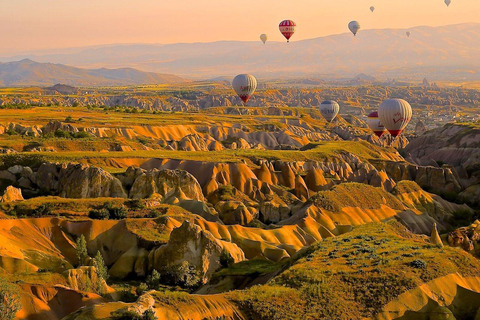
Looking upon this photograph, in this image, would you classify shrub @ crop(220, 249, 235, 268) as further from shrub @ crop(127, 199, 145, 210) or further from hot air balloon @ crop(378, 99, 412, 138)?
hot air balloon @ crop(378, 99, 412, 138)

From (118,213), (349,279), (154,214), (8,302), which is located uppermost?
(8,302)

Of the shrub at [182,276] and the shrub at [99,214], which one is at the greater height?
the shrub at [99,214]

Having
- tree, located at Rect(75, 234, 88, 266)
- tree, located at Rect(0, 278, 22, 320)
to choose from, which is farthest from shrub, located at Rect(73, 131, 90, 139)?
tree, located at Rect(0, 278, 22, 320)

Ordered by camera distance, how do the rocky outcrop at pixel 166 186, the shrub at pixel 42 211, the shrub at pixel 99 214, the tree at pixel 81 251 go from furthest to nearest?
the rocky outcrop at pixel 166 186, the shrub at pixel 99 214, the shrub at pixel 42 211, the tree at pixel 81 251

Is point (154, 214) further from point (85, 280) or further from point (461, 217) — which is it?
point (461, 217)

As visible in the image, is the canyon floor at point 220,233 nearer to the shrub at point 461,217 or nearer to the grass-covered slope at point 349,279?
the grass-covered slope at point 349,279

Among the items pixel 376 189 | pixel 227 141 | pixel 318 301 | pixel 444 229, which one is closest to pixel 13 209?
pixel 318 301

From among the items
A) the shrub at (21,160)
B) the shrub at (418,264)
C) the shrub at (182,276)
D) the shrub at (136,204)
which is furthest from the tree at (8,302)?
the shrub at (21,160)

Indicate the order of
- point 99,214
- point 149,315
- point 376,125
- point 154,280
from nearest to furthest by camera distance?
point 149,315
point 154,280
point 99,214
point 376,125

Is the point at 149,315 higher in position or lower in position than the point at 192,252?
higher

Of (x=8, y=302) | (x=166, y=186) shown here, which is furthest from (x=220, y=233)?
(x=8, y=302)
